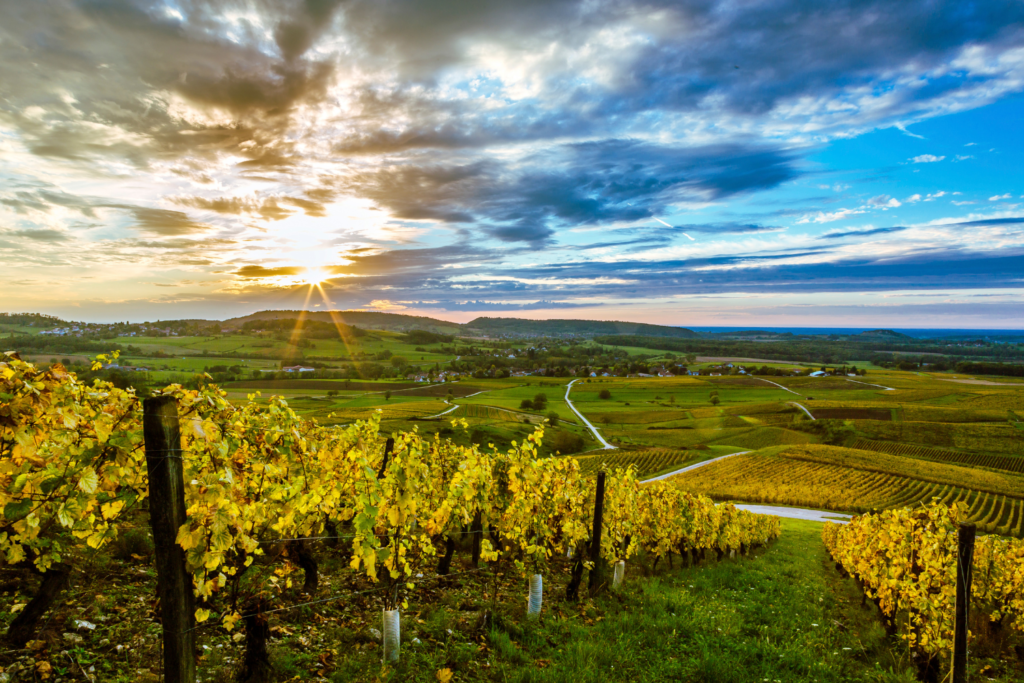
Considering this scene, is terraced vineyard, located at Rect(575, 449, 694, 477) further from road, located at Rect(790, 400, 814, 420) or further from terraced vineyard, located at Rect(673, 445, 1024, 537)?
road, located at Rect(790, 400, 814, 420)

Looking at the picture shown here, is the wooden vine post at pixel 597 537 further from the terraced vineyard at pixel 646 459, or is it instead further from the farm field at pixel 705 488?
the terraced vineyard at pixel 646 459

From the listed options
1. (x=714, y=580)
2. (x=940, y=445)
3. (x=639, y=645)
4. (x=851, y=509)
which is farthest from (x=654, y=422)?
(x=639, y=645)

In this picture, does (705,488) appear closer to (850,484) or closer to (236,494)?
(850,484)

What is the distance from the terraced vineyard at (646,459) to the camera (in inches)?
2840

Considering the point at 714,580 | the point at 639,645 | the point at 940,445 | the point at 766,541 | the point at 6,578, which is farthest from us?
the point at 940,445

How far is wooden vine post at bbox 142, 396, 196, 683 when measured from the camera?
143 inches

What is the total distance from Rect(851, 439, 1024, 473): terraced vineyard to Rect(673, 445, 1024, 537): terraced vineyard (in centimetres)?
1182

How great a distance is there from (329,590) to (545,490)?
441 cm

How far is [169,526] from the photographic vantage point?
3693 millimetres

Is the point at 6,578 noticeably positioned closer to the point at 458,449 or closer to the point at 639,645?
the point at 458,449

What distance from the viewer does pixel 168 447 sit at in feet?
12.1

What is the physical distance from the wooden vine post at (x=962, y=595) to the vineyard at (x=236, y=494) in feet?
18.7

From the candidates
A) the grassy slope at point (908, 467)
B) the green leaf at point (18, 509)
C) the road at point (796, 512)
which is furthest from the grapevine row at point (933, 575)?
the grassy slope at point (908, 467)

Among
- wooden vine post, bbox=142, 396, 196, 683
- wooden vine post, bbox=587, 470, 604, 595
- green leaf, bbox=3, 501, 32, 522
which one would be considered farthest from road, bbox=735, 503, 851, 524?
green leaf, bbox=3, 501, 32, 522
